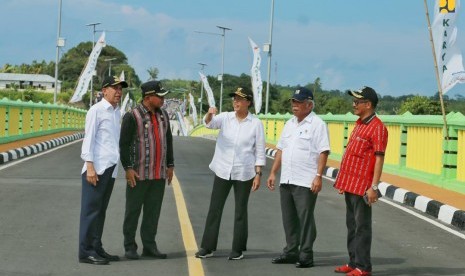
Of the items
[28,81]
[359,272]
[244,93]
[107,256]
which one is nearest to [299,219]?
[359,272]

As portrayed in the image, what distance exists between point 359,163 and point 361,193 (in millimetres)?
259

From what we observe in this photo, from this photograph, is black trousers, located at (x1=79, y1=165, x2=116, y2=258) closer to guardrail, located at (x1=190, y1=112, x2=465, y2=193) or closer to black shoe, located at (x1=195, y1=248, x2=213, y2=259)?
black shoe, located at (x1=195, y1=248, x2=213, y2=259)

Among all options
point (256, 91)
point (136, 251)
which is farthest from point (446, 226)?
point (256, 91)

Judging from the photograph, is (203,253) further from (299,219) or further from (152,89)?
(152,89)

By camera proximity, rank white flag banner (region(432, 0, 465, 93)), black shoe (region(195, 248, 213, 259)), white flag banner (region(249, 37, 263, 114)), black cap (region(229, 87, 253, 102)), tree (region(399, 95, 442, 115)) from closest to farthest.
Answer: black cap (region(229, 87, 253, 102)), black shoe (region(195, 248, 213, 259)), white flag banner (region(432, 0, 465, 93)), white flag banner (region(249, 37, 263, 114)), tree (region(399, 95, 442, 115))

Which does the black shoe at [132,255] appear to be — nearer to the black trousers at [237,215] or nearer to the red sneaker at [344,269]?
the black trousers at [237,215]

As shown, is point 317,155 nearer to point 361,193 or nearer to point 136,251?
point 361,193

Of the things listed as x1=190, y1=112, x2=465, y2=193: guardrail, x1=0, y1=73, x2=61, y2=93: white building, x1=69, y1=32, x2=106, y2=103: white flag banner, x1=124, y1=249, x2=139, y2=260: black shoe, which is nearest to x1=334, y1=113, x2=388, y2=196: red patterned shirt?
x1=124, y1=249, x2=139, y2=260: black shoe

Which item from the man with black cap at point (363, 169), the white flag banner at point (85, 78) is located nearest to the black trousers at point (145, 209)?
the man with black cap at point (363, 169)

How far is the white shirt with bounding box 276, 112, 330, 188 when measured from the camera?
7730mm

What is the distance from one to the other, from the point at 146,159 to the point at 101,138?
1.48ft

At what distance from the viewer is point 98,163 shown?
752cm

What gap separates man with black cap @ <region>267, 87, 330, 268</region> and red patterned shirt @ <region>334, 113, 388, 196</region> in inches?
15.0

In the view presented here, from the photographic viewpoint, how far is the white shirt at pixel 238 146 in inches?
315
